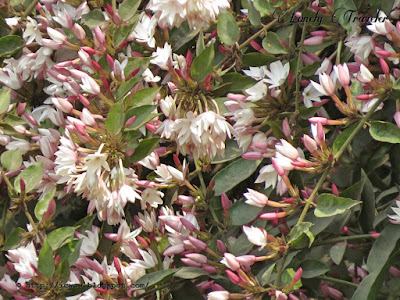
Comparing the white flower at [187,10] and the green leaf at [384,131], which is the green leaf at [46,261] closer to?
the white flower at [187,10]

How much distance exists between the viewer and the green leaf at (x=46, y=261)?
4.46 feet

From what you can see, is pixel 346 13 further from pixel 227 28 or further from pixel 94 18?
pixel 94 18

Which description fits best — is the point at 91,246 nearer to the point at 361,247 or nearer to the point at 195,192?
the point at 195,192

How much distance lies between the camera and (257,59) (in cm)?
149

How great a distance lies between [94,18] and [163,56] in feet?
0.57

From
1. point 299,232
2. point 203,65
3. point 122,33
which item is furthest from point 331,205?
point 122,33

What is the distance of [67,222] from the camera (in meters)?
1.87

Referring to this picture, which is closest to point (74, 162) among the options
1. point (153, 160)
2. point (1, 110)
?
point (153, 160)

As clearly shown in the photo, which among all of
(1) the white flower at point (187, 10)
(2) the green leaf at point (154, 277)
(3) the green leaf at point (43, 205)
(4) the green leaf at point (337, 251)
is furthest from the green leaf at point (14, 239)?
(4) the green leaf at point (337, 251)

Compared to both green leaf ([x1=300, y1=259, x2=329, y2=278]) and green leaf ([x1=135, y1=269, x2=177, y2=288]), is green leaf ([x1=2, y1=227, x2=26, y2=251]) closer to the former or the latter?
green leaf ([x1=135, y1=269, x2=177, y2=288])

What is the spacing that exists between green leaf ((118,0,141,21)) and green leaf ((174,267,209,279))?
484 millimetres

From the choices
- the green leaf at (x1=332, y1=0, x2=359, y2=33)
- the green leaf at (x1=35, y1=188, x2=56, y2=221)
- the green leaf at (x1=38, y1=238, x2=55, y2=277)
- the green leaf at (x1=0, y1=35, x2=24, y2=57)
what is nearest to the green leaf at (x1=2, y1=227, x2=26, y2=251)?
the green leaf at (x1=35, y1=188, x2=56, y2=221)

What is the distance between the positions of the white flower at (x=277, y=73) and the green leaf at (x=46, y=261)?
48 cm

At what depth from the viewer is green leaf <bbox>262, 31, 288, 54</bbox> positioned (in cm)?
148
